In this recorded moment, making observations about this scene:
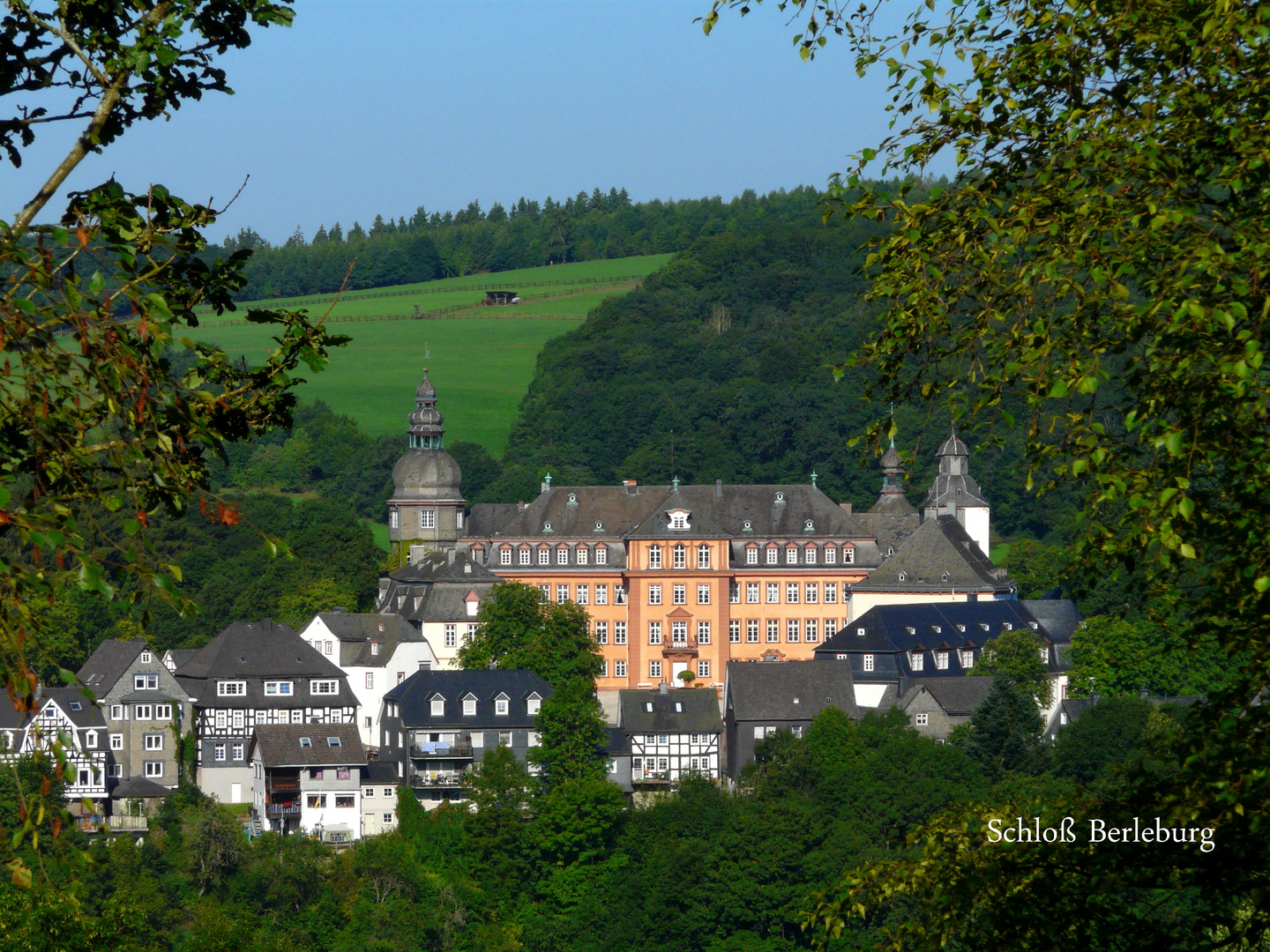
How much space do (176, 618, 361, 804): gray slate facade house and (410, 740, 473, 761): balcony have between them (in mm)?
5182

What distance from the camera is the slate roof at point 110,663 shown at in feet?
246

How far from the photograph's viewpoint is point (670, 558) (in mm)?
97875

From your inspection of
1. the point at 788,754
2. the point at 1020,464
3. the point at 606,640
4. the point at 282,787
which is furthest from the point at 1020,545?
the point at 1020,464

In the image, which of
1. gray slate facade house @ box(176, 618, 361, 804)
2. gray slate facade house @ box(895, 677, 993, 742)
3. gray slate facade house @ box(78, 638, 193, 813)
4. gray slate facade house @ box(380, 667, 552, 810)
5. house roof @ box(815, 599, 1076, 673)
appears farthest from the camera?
house roof @ box(815, 599, 1076, 673)

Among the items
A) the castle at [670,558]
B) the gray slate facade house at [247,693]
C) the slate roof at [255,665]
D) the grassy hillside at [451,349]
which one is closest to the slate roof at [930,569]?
the castle at [670,558]

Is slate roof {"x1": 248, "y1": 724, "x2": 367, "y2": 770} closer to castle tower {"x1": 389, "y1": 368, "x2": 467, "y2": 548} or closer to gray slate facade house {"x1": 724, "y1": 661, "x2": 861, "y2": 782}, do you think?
gray slate facade house {"x1": 724, "y1": 661, "x2": 861, "y2": 782}

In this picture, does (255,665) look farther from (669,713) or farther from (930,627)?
(930,627)

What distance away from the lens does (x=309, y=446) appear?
446 ft

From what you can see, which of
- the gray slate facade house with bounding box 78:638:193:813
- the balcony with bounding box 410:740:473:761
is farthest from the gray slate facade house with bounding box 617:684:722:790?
the gray slate facade house with bounding box 78:638:193:813

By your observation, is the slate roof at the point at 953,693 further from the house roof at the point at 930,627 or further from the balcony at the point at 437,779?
the balcony at the point at 437,779

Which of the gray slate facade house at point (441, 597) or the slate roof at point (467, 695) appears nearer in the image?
the slate roof at point (467, 695)

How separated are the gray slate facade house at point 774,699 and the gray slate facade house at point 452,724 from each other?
25.4 ft

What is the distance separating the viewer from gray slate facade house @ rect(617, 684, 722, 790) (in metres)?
77.2

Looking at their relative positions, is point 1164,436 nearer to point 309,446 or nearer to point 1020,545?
point 1020,545
